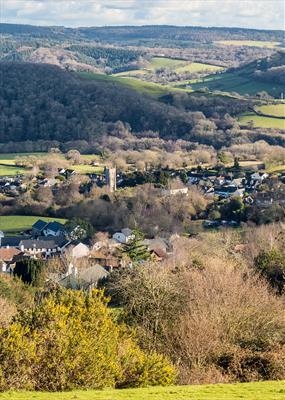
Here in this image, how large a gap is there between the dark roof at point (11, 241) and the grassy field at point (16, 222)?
2.41 m

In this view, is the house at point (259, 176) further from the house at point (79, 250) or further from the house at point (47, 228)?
the house at point (79, 250)

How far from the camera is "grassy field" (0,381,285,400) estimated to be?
10852 millimetres

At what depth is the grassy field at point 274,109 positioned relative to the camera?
94275 mm

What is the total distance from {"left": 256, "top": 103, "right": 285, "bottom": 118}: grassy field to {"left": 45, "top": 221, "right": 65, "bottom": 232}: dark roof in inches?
2049

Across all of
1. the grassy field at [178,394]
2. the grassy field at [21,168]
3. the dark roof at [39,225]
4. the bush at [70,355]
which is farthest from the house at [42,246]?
the grassy field at [178,394]

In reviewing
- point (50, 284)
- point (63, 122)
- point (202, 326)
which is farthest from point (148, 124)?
point (202, 326)

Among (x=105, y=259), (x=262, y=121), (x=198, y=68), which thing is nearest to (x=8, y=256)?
(x=105, y=259)

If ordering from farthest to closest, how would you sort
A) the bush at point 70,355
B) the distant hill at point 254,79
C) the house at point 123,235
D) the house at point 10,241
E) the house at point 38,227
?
the distant hill at point 254,79, the house at point 38,227, the house at point 10,241, the house at point 123,235, the bush at point 70,355

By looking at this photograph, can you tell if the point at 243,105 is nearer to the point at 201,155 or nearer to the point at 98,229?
the point at 201,155

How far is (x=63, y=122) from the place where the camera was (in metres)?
102

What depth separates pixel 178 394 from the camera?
440 inches

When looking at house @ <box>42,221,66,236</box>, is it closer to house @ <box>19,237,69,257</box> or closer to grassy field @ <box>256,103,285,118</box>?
house @ <box>19,237,69,257</box>

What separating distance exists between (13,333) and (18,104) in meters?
103

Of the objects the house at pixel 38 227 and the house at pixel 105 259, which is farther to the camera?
the house at pixel 38 227
